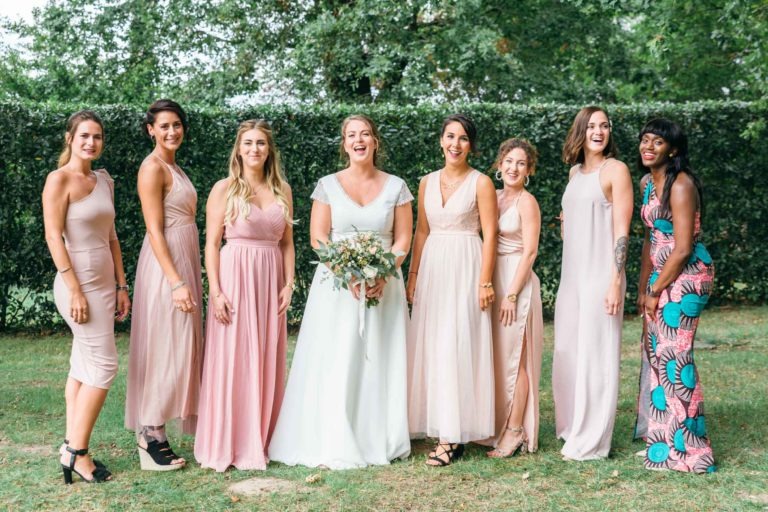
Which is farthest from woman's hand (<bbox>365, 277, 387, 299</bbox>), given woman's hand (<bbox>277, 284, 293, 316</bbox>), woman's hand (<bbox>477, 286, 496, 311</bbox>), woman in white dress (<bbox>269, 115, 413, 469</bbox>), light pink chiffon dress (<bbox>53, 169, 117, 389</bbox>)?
light pink chiffon dress (<bbox>53, 169, 117, 389</bbox>)

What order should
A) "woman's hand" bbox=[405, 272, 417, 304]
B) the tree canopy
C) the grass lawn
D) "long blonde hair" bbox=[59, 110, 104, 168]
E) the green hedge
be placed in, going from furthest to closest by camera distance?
the tree canopy
the green hedge
"woman's hand" bbox=[405, 272, 417, 304]
"long blonde hair" bbox=[59, 110, 104, 168]
the grass lawn

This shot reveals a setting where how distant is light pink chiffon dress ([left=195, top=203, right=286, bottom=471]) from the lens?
516cm

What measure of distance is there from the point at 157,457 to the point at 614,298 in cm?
316

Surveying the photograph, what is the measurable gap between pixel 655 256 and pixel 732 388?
2.97 meters

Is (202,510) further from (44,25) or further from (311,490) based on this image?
(44,25)

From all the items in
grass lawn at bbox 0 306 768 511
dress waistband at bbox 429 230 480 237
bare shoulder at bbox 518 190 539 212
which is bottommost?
grass lawn at bbox 0 306 768 511

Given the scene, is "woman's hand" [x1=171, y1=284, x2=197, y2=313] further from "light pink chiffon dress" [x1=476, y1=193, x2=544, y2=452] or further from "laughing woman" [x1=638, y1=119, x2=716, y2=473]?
"laughing woman" [x1=638, y1=119, x2=716, y2=473]

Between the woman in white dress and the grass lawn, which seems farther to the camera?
the woman in white dress

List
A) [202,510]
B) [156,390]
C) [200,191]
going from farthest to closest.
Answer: [200,191]
[156,390]
[202,510]

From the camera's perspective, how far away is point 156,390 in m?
5.13

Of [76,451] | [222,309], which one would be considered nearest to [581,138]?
[222,309]

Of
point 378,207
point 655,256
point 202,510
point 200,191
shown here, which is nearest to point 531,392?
point 655,256

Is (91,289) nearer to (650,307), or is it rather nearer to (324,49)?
(650,307)

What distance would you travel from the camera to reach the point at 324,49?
1384 cm
